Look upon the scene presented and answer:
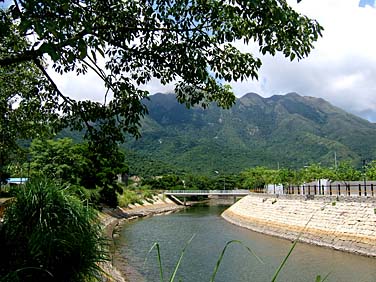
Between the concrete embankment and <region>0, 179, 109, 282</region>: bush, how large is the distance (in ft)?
45.1

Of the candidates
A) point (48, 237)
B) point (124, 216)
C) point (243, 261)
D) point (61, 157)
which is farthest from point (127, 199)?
point (48, 237)

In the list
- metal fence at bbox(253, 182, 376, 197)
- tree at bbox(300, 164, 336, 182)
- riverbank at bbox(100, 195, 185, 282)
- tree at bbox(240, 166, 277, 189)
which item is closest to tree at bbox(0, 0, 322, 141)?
riverbank at bbox(100, 195, 185, 282)

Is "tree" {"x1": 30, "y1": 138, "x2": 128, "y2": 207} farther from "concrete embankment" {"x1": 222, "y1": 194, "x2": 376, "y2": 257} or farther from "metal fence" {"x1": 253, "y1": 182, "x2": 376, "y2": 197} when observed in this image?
"metal fence" {"x1": 253, "y1": 182, "x2": 376, "y2": 197}

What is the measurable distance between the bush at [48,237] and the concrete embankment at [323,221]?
13755 millimetres

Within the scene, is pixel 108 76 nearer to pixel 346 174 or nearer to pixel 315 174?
pixel 346 174

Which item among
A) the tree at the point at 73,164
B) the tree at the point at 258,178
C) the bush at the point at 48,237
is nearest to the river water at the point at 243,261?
the bush at the point at 48,237

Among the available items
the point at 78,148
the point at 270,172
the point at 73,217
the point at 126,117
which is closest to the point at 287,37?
the point at 126,117

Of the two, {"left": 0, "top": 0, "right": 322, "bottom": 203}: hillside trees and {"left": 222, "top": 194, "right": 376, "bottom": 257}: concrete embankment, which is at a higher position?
{"left": 0, "top": 0, "right": 322, "bottom": 203}: hillside trees

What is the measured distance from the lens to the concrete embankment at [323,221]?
21125 millimetres

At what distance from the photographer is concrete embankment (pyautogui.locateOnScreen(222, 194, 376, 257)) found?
2112cm

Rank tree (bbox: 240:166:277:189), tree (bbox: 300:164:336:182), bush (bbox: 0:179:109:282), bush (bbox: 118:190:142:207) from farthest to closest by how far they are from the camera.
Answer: tree (bbox: 240:166:277:189), bush (bbox: 118:190:142:207), tree (bbox: 300:164:336:182), bush (bbox: 0:179:109:282)

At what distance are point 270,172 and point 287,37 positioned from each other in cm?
7170

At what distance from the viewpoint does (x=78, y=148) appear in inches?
1473

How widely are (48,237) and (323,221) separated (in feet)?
71.5
